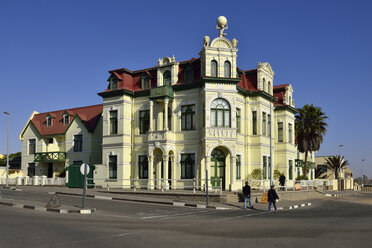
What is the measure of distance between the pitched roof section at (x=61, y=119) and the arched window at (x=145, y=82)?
27.7ft

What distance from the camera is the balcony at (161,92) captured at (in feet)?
109

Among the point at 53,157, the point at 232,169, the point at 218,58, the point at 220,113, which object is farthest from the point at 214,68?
the point at 53,157

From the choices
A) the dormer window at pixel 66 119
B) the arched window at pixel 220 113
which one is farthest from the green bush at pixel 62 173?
the arched window at pixel 220 113

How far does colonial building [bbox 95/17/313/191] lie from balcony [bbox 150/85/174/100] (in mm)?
80

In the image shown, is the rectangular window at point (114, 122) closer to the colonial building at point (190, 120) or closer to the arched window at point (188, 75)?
the colonial building at point (190, 120)

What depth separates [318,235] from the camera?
40.0 ft

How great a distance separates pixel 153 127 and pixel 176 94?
11.0ft

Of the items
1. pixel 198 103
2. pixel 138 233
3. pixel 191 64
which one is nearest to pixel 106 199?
pixel 198 103

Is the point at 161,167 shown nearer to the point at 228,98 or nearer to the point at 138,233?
the point at 228,98

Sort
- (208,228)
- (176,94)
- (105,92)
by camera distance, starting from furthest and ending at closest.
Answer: (105,92) < (176,94) < (208,228)

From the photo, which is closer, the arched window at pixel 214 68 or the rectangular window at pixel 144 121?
the arched window at pixel 214 68

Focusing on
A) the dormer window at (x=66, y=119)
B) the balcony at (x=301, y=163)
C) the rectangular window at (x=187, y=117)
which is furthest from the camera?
the balcony at (x=301, y=163)

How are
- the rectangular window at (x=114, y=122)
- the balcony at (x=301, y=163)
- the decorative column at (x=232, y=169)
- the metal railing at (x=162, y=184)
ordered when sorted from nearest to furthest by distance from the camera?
1. the metal railing at (x=162, y=184)
2. the decorative column at (x=232, y=169)
3. the rectangular window at (x=114, y=122)
4. the balcony at (x=301, y=163)

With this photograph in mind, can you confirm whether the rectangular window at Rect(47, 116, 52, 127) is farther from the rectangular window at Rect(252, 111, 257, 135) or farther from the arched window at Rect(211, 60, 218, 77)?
the rectangular window at Rect(252, 111, 257, 135)
